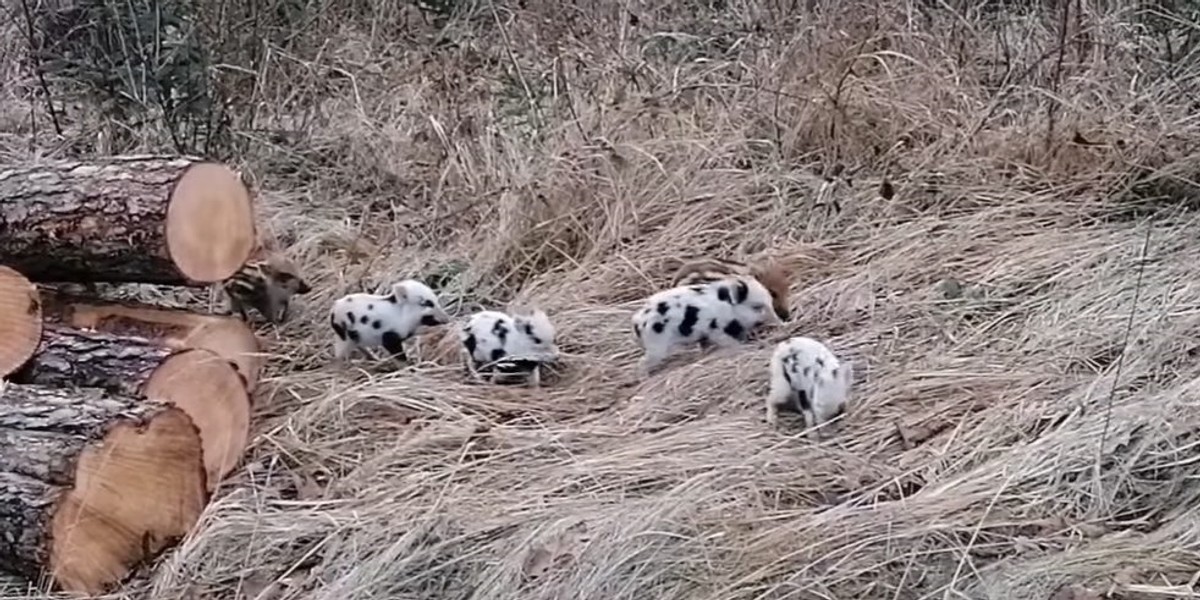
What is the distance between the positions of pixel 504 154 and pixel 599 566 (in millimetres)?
3459

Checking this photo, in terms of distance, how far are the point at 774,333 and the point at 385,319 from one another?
4.25ft

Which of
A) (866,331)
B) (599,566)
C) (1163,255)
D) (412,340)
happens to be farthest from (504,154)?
(599,566)

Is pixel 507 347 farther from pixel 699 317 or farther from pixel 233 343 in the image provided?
pixel 233 343

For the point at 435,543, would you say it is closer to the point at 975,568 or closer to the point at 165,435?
the point at 165,435

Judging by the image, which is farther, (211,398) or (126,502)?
(211,398)

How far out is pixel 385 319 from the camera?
5523mm

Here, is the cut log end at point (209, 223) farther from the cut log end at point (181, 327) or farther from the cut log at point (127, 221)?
the cut log end at point (181, 327)

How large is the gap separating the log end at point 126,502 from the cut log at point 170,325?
61cm

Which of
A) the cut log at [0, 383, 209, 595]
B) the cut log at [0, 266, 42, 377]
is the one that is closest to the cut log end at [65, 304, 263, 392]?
the cut log at [0, 266, 42, 377]

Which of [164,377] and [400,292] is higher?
[164,377]

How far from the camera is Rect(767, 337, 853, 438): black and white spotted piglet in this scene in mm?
4629

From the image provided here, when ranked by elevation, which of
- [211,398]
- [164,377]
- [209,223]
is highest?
[209,223]

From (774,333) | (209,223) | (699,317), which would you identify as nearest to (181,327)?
(209,223)

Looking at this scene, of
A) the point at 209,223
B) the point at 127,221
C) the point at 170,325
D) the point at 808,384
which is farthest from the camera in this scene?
the point at 170,325
